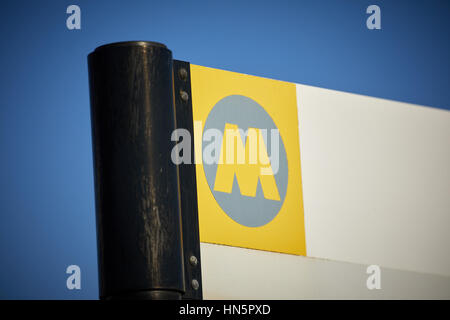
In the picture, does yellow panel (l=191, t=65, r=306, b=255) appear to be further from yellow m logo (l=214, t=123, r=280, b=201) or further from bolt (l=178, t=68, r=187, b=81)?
bolt (l=178, t=68, r=187, b=81)

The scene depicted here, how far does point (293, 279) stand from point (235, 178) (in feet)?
1.25

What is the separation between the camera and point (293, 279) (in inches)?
81.0

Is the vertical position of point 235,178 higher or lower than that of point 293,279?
higher

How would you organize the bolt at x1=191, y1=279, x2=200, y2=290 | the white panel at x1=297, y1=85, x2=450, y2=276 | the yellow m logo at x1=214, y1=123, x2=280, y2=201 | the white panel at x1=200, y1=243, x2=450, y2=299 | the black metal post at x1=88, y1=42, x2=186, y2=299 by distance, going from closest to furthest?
the black metal post at x1=88, y1=42, x2=186, y2=299 → the bolt at x1=191, y1=279, x2=200, y2=290 → the white panel at x1=200, y1=243, x2=450, y2=299 → the yellow m logo at x1=214, y1=123, x2=280, y2=201 → the white panel at x1=297, y1=85, x2=450, y2=276

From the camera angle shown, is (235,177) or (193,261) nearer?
(193,261)

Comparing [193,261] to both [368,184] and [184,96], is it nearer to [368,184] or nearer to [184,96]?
[184,96]

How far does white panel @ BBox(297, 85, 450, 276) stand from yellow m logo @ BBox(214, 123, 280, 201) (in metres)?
0.18

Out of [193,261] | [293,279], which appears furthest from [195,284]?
[293,279]

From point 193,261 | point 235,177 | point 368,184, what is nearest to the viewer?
point 193,261

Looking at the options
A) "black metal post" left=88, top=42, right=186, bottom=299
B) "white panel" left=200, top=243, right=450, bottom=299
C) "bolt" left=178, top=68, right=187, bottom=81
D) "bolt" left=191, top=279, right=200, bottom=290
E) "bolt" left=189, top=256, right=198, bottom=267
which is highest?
"bolt" left=178, top=68, right=187, bottom=81

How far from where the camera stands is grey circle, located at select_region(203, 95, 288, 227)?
1.93 meters

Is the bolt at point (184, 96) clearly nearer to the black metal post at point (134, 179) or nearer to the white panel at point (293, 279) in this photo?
the black metal post at point (134, 179)

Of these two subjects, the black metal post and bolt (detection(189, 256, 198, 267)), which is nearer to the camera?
the black metal post

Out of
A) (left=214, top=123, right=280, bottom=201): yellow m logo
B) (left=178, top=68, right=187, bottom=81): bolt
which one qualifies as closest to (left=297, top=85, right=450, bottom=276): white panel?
(left=214, top=123, right=280, bottom=201): yellow m logo
